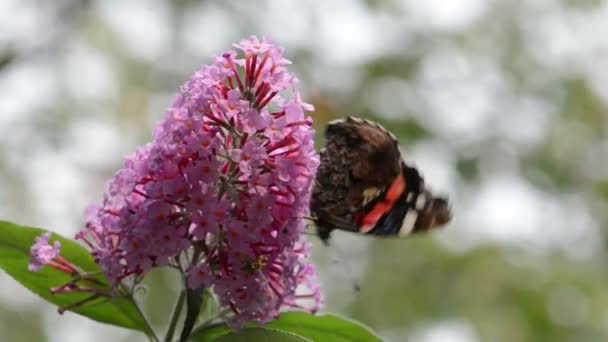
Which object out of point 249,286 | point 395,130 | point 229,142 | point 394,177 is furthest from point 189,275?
point 395,130

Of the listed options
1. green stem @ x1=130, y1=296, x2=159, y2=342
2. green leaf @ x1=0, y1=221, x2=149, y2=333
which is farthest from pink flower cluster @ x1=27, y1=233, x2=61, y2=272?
green stem @ x1=130, y1=296, x2=159, y2=342

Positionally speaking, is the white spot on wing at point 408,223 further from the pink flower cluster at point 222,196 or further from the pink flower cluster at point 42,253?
the pink flower cluster at point 42,253

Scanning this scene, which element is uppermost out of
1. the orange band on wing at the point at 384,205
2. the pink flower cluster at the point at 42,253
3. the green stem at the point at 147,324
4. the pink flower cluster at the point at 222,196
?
the orange band on wing at the point at 384,205

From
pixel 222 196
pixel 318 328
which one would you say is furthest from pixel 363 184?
pixel 222 196

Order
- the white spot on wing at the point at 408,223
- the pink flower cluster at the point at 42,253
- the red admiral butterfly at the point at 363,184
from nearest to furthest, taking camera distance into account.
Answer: the pink flower cluster at the point at 42,253 < the red admiral butterfly at the point at 363,184 < the white spot on wing at the point at 408,223

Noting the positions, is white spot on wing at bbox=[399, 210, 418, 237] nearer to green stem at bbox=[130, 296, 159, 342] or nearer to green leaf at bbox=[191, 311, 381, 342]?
green leaf at bbox=[191, 311, 381, 342]

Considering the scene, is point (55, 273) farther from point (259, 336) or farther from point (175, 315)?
point (259, 336)

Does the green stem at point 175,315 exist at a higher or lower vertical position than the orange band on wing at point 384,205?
lower

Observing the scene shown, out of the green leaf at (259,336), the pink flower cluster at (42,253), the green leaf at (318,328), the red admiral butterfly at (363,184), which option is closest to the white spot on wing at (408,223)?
the red admiral butterfly at (363,184)
